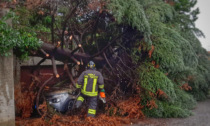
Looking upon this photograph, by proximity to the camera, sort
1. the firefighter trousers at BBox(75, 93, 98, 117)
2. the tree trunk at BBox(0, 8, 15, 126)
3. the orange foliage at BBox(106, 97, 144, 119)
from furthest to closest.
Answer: the orange foliage at BBox(106, 97, 144, 119)
the firefighter trousers at BBox(75, 93, 98, 117)
the tree trunk at BBox(0, 8, 15, 126)

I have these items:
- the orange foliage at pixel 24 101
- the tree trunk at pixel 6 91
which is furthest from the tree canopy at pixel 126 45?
the orange foliage at pixel 24 101

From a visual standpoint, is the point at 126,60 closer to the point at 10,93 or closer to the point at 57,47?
the point at 57,47

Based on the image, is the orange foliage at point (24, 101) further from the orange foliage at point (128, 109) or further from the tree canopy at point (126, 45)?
the orange foliage at point (128, 109)

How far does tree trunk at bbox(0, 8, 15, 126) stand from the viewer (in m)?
4.76

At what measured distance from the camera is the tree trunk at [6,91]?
4.76m

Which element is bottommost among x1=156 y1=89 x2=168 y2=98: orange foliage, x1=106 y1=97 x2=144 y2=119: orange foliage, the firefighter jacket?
x1=106 y1=97 x2=144 y2=119: orange foliage

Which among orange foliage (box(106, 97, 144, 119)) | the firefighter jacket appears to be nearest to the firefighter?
the firefighter jacket

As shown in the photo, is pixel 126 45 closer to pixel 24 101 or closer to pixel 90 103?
pixel 90 103

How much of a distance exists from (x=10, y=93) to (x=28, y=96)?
58.2 inches

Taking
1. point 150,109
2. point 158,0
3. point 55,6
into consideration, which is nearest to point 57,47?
point 55,6

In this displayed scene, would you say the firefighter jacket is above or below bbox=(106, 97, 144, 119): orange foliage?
above

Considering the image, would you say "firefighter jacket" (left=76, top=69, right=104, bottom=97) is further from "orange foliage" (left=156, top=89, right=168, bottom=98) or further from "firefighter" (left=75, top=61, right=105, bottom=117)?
"orange foliage" (left=156, top=89, right=168, bottom=98)

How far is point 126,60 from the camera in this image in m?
7.66

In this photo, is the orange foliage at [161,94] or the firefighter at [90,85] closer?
the firefighter at [90,85]
